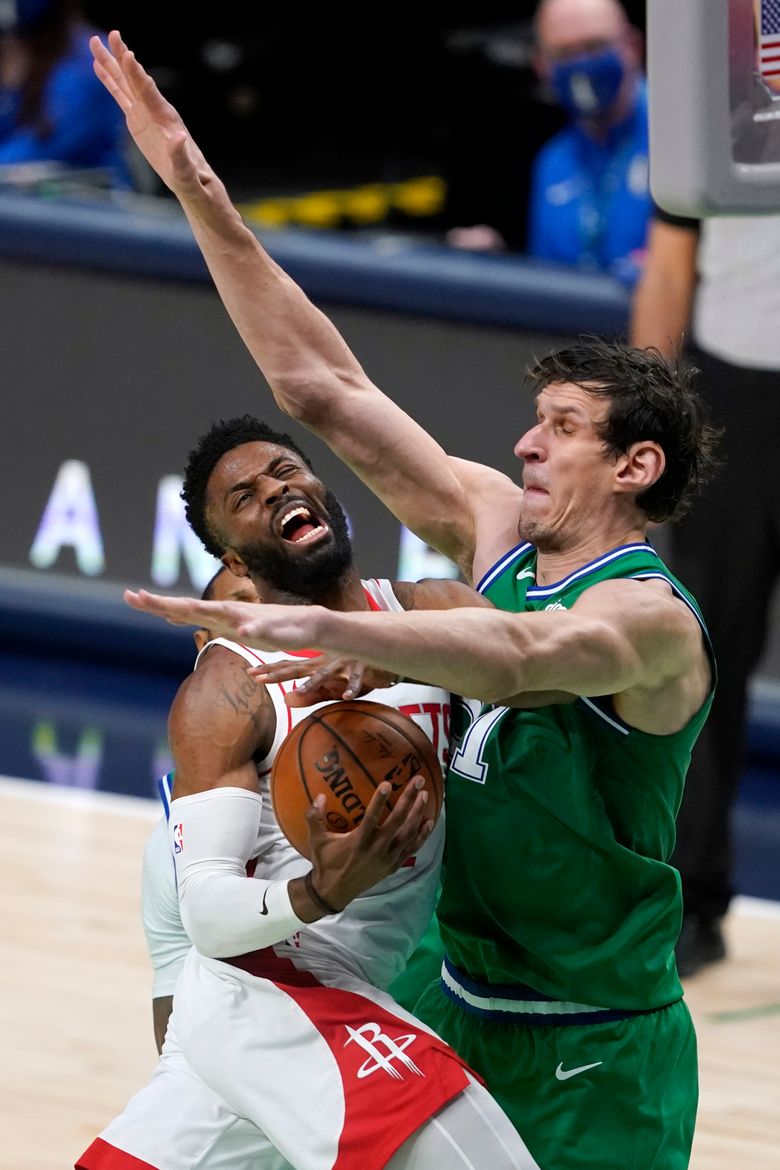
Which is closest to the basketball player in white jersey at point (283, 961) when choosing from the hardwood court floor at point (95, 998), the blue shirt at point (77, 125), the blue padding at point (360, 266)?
the hardwood court floor at point (95, 998)

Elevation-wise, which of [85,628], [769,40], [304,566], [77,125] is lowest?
[85,628]

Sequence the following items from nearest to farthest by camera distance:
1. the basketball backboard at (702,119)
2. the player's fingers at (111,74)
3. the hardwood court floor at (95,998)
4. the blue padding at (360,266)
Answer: the basketball backboard at (702,119), the player's fingers at (111,74), the hardwood court floor at (95,998), the blue padding at (360,266)

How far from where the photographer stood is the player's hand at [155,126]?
11.3ft

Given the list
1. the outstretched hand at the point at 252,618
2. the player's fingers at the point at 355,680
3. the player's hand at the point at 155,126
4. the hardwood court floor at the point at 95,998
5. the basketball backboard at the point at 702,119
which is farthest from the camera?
the hardwood court floor at the point at 95,998

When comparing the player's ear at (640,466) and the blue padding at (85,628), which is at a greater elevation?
the player's ear at (640,466)

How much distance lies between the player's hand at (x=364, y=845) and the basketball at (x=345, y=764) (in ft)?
0.17

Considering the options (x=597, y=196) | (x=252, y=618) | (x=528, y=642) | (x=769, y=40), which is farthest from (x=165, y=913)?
(x=597, y=196)

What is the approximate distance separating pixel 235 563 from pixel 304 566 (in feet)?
0.51

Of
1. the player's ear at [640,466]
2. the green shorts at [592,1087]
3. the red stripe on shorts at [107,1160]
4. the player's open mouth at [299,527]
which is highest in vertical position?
the player's ear at [640,466]

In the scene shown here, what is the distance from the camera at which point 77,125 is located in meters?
8.89

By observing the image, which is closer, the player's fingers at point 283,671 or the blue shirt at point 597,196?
the player's fingers at point 283,671

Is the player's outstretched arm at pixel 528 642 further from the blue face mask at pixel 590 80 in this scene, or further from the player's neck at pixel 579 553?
the blue face mask at pixel 590 80

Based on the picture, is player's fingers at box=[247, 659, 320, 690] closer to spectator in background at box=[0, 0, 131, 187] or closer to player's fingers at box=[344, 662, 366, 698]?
player's fingers at box=[344, 662, 366, 698]

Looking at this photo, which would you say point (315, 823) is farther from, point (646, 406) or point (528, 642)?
point (646, 406)
